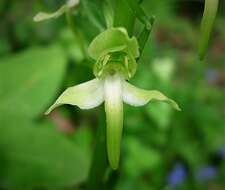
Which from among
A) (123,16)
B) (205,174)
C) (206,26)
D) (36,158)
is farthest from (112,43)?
(205,174)

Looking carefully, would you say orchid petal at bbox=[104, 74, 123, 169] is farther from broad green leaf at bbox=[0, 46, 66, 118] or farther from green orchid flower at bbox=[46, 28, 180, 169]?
broad green leaf at bbox=[0, 46, 66, 118]

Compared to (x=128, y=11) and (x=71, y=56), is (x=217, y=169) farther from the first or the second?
(x=128, y=11)

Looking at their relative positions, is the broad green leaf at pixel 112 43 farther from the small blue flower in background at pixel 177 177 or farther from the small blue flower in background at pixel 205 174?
the small blue flower in background at pixel 205 174

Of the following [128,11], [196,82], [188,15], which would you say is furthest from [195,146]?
[188,15]

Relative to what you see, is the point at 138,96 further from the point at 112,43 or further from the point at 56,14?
the point at 56,14

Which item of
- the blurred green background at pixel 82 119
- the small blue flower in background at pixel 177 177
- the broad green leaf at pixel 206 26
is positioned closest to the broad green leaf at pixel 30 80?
the blurred green background at pixel 82 119
